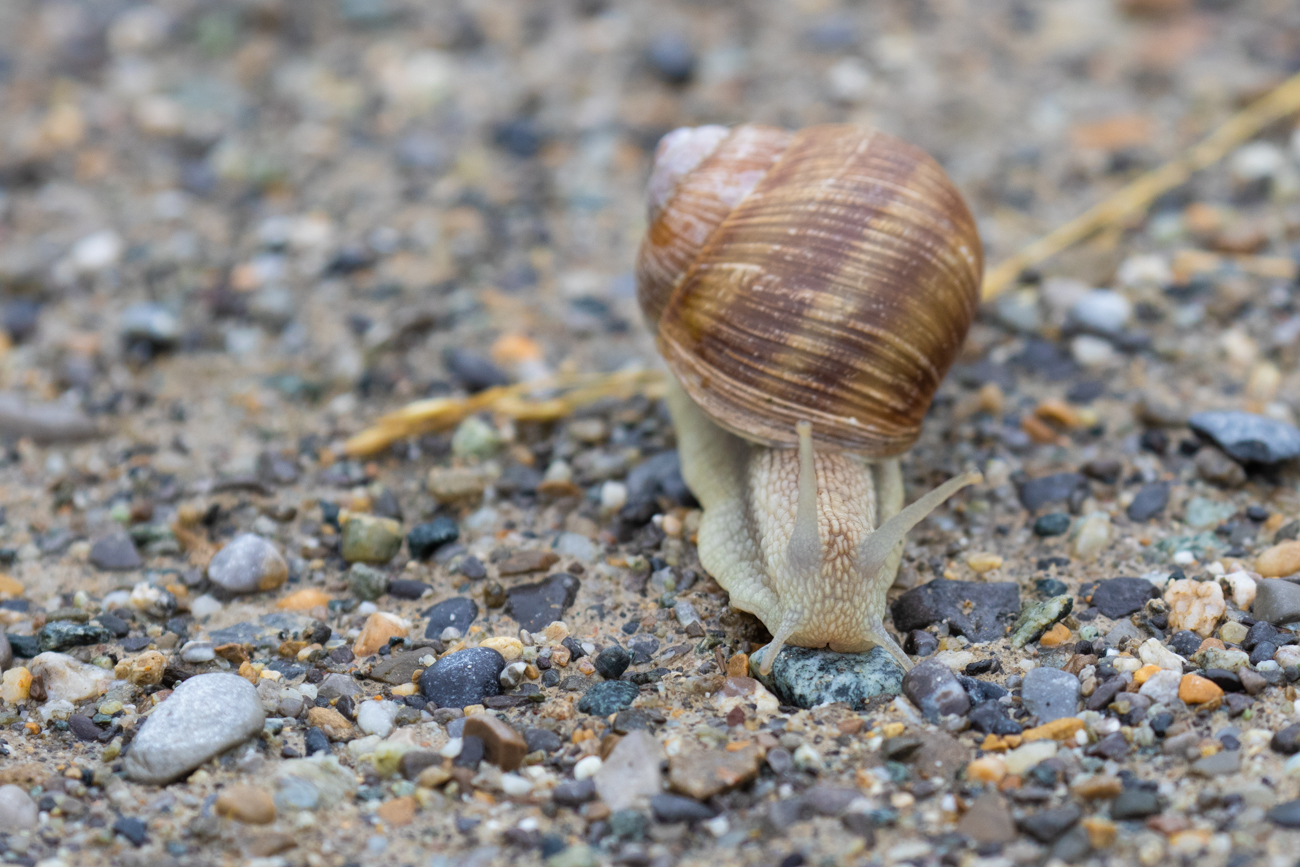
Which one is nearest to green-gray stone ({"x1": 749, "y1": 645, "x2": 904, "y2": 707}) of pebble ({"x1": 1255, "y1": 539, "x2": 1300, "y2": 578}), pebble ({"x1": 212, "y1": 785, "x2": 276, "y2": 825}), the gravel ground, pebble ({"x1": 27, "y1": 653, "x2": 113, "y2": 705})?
the gravel ground

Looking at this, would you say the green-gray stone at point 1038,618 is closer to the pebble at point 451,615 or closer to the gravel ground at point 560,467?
the gravel ground at point 560,467

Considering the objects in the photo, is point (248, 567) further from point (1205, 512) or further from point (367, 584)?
point (1205, 512)

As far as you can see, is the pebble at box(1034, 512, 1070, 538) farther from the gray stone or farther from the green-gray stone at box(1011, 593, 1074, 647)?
the gray stone

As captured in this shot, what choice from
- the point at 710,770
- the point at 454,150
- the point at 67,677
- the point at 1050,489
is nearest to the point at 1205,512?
the point at 1050,489

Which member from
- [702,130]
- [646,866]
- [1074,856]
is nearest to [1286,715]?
[1074,856]

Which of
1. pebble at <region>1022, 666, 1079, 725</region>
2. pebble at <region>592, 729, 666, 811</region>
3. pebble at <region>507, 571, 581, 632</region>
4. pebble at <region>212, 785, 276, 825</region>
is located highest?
pebble at <region>212, 785, 276, 825</region>

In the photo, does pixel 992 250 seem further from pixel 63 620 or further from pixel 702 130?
pixel 63 620
